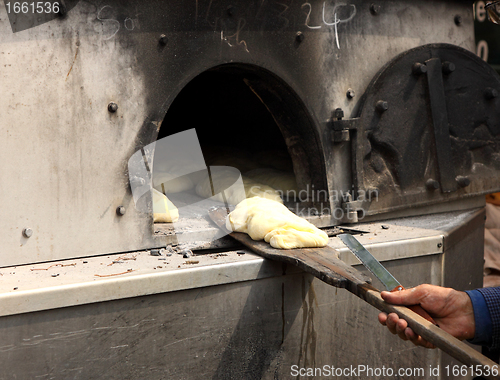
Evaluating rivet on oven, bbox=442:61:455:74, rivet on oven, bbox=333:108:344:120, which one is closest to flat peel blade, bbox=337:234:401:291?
rivet on oven, bbox=333:108:344:120

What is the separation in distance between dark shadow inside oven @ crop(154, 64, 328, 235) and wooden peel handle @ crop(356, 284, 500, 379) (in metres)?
1.14

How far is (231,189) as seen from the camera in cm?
275

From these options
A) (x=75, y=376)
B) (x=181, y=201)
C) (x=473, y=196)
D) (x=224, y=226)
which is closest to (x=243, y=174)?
(x=181, y=201)

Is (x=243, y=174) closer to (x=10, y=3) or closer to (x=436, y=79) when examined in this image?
(x=436, y=79)

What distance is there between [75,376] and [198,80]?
2.74 metres

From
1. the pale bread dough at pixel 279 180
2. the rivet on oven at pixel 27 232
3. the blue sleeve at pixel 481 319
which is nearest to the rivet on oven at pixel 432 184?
the pale bread dough at pixel 279 180

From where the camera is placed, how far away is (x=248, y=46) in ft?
7.39

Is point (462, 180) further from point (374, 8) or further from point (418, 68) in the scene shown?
point (374, 8)

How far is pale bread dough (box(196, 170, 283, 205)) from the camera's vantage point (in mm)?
2668

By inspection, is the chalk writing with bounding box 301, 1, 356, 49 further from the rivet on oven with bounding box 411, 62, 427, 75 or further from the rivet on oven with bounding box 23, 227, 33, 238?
the rivet on oven with bounding box 23, 227, 33, 238

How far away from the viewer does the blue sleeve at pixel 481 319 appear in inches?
59.7

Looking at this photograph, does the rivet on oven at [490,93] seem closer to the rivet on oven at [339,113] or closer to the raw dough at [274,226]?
the rivet on oven at [339,113]

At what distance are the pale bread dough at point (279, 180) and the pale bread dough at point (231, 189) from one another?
7 centimetres

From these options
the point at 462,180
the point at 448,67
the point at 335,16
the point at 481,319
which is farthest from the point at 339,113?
the point at 481,319
